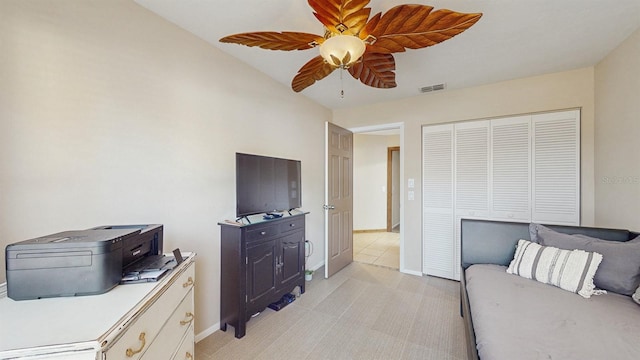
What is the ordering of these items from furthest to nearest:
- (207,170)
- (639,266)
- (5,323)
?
1. (207,170)
2. (639,266)
3. (5,323)

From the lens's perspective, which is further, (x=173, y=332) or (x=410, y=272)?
(x=410, y=272)

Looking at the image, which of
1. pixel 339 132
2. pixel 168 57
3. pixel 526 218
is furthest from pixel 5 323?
pixel 526 218

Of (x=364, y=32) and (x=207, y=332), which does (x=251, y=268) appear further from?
(x=364, y=32)

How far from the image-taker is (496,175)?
2916 millimetres

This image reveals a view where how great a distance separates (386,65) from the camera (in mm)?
1698

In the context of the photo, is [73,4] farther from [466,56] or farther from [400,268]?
[400,268]

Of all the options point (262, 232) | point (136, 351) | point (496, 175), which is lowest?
point (136, 351)

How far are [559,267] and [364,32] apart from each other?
6.81 feet

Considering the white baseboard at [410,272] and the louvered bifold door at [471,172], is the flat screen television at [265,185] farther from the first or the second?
the louvered bifold door at [471,172]

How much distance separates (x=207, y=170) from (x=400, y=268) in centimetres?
283

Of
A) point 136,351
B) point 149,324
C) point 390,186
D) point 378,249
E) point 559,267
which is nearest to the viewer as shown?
point 136,351

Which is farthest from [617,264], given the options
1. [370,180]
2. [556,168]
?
[370,180]

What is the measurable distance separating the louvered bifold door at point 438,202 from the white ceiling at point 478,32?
0.73 meters

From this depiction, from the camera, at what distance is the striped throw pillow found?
5.31 feet
